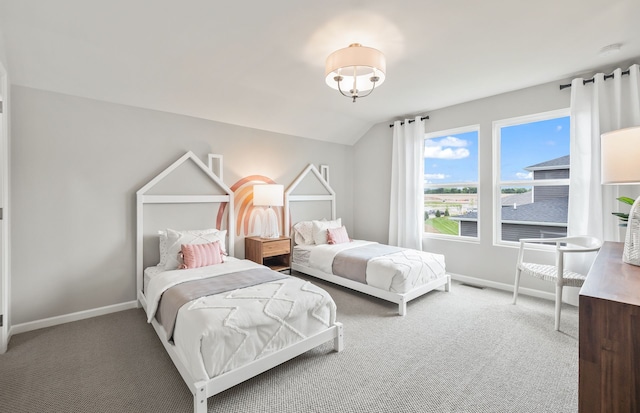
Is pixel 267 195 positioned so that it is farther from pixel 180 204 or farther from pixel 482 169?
pixel 482 169

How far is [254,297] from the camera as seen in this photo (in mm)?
2156

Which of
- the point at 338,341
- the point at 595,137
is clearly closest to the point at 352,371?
the point at 338,341

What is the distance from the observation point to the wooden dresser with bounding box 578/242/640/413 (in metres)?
0.94

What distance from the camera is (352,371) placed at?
207 centimetres

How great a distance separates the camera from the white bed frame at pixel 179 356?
1672mm

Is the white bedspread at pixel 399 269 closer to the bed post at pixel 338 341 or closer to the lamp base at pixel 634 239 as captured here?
the bed post at pixel 338 341

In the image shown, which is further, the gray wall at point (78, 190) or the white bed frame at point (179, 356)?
the gray wall at point (78, 190)

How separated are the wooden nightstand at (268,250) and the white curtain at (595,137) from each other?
3439 mm

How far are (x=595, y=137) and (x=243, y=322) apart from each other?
389 cm

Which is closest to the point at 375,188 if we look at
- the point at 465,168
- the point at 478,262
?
the point at 465,168

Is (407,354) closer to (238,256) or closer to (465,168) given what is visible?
(238,256)

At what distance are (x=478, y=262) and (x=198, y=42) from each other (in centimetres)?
424

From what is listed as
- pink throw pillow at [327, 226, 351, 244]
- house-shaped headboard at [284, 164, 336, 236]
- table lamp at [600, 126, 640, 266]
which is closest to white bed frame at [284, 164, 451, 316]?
house-shaped headboard at [284, 164, 336, 236]

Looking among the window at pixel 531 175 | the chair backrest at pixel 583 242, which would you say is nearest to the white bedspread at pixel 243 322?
the chair backrest at pixel 583 242
